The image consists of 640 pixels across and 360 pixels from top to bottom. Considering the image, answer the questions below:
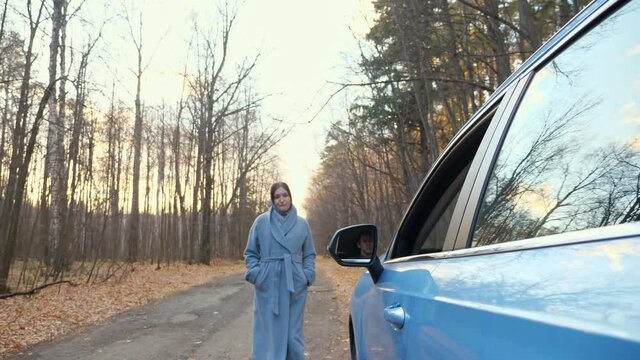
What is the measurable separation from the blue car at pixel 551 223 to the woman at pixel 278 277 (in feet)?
9.36

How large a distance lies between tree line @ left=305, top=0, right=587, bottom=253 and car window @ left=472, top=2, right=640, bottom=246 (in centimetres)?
643

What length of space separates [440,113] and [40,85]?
13.4m

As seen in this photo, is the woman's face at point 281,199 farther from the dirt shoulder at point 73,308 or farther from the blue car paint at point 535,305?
the blue car paint at point 535,305

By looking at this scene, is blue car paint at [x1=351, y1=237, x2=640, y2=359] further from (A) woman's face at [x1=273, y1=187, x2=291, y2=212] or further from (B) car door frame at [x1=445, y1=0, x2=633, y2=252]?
(A) woman's face at [x1=273, y1=187, x2=291, y2=212]

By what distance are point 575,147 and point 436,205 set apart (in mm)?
1374

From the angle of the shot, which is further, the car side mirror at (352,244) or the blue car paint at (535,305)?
the car side mirror at (352,244)

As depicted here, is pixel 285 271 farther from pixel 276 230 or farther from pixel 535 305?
pixel 535 305

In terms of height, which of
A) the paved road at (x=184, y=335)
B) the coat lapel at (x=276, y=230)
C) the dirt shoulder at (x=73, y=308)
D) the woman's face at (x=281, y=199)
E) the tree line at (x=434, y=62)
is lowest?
the paved road at (x=184, y=335)

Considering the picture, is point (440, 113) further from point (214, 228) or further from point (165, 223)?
point (214, 228)

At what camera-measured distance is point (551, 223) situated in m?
1.15

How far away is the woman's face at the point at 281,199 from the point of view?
4809 millimetres

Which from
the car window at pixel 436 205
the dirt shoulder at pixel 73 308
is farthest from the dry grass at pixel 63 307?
the car window at pixel 436 205

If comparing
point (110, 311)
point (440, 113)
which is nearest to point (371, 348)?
point (110, 311)

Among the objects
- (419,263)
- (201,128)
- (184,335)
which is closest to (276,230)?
(419,263)
